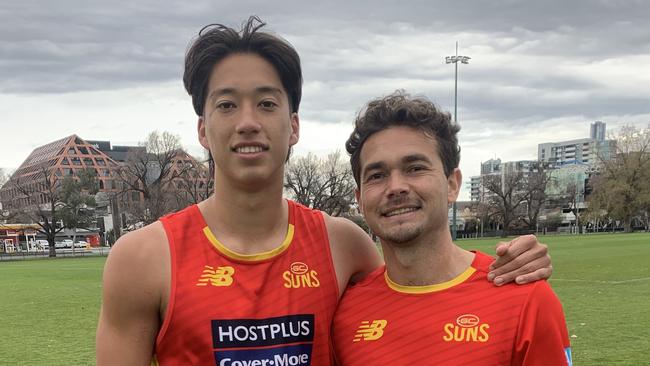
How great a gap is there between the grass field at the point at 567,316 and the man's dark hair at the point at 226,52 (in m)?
6.35

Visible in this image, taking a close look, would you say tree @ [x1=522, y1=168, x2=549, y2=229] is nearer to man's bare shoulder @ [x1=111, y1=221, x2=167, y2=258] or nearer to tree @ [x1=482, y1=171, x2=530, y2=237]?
tree @ [x1=482, y1=171, x2=530, y2=237]

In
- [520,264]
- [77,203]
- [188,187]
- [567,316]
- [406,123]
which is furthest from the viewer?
[77,203]

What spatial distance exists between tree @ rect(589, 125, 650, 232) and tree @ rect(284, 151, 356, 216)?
33201mm

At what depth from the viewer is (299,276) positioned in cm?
254

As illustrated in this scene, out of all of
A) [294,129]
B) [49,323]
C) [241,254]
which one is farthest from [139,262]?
[49,323]

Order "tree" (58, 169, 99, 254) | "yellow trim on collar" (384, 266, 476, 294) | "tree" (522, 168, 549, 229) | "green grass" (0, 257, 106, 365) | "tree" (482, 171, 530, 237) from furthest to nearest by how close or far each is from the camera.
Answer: "tree" (522, 168, 549, 229), "tree" (482, 171, 530, 237), "tree" (58, 169, 99, 254), "green grass" (0, 257, 106, 365), "yellow trim on collar" (384, 266, 476, 294)

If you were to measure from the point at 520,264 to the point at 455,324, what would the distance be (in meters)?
0.41

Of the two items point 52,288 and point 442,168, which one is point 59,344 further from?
point 52,288

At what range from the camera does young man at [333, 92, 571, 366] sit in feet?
7.18

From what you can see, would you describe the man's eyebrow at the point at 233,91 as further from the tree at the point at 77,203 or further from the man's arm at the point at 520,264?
the tree at the point at 77,203

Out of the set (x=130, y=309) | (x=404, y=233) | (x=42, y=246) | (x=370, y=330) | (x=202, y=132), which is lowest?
(x=42, y=246)

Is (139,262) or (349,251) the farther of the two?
(349,251)

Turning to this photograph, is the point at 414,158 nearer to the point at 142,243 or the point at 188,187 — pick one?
the point at 142,243

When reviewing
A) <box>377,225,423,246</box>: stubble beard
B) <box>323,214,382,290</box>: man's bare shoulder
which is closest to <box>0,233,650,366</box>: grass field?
<box>323,214,382,290</box>: man's bare shoulder
